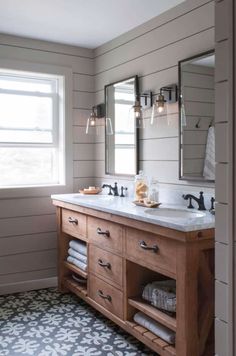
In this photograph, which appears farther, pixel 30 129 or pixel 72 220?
pixel 30 129

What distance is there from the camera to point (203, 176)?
2.60 m

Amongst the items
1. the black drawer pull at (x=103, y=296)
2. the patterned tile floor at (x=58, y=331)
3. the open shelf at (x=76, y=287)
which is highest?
the black drawer pull at (x=103, y=296)

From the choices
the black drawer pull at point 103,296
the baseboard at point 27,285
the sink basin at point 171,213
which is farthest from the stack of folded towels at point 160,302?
the baseboard at point 27,285

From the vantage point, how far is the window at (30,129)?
142 inches

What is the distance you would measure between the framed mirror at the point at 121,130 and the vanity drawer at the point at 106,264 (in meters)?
0.81

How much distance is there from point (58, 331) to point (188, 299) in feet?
3.97

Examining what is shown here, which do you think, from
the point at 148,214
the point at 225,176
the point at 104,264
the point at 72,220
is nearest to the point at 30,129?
the point at 72,220

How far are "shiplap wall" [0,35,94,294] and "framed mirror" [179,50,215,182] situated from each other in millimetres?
1395

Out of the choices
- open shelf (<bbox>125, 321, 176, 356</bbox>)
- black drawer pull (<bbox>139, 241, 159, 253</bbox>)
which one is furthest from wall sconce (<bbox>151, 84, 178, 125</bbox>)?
open shelf (<bbox>125, 321, 176, 356</bbox>)

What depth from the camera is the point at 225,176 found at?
4.11 feet

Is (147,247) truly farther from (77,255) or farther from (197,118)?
(77,255)

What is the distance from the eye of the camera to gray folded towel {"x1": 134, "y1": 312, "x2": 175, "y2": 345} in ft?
7.10

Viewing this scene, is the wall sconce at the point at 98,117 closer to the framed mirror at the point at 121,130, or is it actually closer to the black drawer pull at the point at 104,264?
the framed mirror at the point at 121,130

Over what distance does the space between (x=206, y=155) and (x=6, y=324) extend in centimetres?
192
